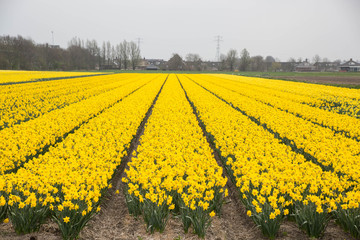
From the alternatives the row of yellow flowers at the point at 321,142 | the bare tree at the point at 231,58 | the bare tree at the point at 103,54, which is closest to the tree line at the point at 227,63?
the bare tree at the point at 231,58

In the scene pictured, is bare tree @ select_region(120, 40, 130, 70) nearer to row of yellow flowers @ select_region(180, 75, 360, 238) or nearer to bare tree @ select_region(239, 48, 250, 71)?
bare tree @ select_region(239, 48, 250, 71)

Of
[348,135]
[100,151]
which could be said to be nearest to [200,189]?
[100,151]

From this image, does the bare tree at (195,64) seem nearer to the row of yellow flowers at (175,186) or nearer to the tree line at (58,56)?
the tree line at (58,56)

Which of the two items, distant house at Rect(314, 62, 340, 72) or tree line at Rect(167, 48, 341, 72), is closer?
tree line at Rect(167, 48, 341, 72)

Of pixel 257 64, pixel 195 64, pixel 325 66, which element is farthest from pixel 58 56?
pixel 325 66

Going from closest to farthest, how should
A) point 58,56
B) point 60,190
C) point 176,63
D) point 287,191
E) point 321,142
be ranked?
point 287,191, point 60,190, point 321,142, point 58,56, point 176,63

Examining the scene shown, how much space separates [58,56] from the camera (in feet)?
336

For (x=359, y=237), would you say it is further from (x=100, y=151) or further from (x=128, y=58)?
(x=128, y=58)

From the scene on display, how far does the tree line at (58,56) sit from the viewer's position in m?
84.2

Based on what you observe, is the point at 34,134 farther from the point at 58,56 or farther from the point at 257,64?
the point at 257,64

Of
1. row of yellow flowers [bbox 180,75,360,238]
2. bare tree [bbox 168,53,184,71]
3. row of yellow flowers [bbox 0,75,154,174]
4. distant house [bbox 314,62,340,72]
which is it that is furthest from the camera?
distant house [bbox 314,62,340,72]

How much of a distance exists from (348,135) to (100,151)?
9.88 m

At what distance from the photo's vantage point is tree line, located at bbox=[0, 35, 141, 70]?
276ft

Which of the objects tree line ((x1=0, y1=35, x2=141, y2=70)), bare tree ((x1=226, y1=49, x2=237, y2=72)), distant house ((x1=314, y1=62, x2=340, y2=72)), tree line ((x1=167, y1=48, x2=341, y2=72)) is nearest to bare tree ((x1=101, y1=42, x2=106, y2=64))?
tree line ((x1=0, y1=35, x2=141, y2=70))
